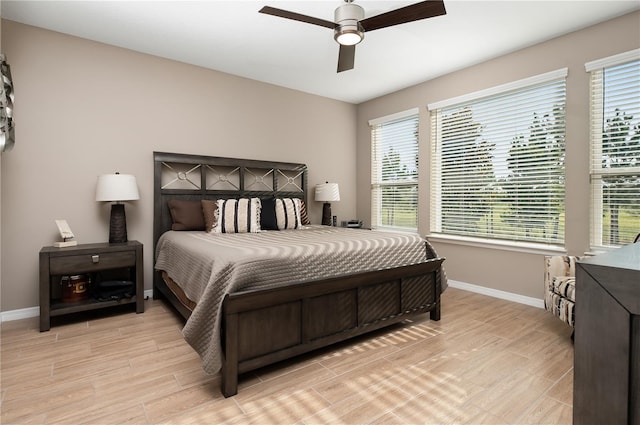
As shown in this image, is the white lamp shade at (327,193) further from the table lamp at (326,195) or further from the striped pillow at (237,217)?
the striped pillow at (237,217)

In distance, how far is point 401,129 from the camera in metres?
4.98

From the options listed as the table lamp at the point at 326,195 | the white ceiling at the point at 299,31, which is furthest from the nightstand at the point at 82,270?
the table lamp at the point at 326,195

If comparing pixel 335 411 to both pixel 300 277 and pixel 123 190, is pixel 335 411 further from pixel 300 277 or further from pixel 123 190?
pixel 123 190

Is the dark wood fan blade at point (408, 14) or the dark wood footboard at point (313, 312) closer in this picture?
the dark wood footboard at point (313, 312)

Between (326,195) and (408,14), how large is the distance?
2899mm

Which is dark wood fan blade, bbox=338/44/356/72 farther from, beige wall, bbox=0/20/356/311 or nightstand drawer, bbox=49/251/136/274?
nightstand drawer, bbox=49/251/136/274

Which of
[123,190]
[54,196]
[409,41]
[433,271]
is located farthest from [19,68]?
[433,271]

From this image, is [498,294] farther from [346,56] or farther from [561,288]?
[346,56]

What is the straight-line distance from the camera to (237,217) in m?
3.61

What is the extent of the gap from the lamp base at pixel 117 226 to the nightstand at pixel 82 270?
121mm

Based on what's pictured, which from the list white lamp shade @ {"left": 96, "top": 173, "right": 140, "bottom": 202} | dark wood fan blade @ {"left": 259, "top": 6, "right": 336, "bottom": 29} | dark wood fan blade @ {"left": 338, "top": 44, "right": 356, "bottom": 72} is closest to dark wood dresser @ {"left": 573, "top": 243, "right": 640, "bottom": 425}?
dark wood fan blade @ {"left": 259, "top": 6, "right": 336, "bottom": 29}

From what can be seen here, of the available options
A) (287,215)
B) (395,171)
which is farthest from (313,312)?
(395,171)

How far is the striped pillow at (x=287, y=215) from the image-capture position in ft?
13.0

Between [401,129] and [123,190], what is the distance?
3.70 meters
